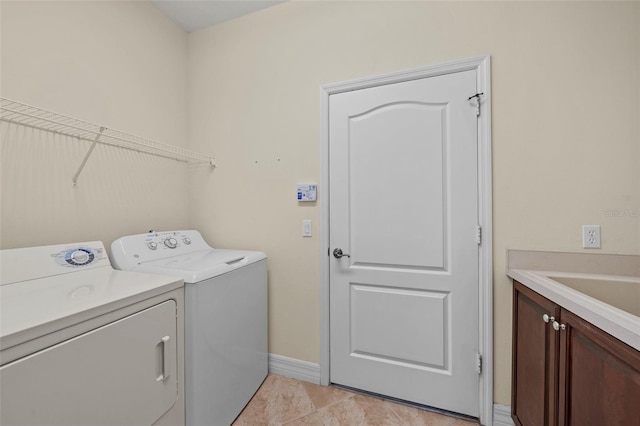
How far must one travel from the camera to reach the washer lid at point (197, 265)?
126 centimetres

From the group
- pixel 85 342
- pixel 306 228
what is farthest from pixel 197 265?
pixel 306 228

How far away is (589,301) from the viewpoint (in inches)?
33.3

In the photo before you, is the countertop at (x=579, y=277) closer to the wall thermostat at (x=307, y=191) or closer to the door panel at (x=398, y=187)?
the door panel at (x=398, y=187)

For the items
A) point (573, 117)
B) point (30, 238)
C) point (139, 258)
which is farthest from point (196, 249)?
point (573, 117)

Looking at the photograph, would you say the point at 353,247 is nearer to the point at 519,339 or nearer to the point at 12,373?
the point at 519,339

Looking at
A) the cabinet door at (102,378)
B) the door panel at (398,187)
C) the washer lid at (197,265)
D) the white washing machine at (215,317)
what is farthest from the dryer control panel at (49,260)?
the door panel at (398,187)

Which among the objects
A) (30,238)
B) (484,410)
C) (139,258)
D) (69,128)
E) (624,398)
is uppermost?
(69,128)

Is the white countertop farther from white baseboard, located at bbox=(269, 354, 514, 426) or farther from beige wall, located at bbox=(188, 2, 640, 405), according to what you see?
white baseboard, located at bbox=(269, 354, 514, 426)

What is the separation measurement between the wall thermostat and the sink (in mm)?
1402

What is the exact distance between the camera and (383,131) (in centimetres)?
167

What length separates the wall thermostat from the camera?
5.97ft

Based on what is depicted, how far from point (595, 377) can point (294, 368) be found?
164cm

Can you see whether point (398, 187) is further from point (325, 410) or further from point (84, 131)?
point (84, 131)

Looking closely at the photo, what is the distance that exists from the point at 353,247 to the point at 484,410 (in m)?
1.18
